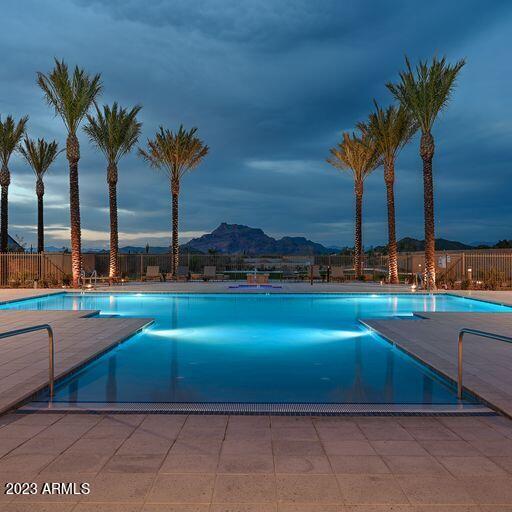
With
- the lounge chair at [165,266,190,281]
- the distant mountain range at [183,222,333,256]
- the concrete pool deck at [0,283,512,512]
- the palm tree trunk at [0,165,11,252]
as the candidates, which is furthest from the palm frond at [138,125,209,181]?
the distant mountain range at [183,222,333,256]

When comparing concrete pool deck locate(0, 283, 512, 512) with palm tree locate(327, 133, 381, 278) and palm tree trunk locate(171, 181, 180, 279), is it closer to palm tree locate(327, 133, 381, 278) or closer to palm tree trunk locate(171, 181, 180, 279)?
A: palm tree trunk locate(171, 181, 180, 279)

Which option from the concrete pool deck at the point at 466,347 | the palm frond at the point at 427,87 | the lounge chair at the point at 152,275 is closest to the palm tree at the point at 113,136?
the lounge chair at the point at 152,275

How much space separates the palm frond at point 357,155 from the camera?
27.2 meters

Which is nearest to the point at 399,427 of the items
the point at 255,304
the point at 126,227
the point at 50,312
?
the point at 50,312

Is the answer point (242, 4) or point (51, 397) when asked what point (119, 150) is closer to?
point (242, 4)

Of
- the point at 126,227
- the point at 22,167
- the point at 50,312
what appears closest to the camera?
the point at 50,312

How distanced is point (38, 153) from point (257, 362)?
1087 inches

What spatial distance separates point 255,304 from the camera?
58.0ft

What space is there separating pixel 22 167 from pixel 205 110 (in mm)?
12138

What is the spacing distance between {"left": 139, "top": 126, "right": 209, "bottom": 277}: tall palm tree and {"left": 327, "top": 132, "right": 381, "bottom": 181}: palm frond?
755 cm

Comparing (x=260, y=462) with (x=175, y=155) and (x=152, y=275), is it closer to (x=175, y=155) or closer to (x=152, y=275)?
(x=152, y=275)

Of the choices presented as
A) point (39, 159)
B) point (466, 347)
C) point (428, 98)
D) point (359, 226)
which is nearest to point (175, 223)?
point (359, 226)

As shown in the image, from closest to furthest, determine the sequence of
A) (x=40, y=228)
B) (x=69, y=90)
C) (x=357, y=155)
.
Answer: (x=69, y=90)
(x=357, y=155)
(x=40, y=228)

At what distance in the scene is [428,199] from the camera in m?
22.1
